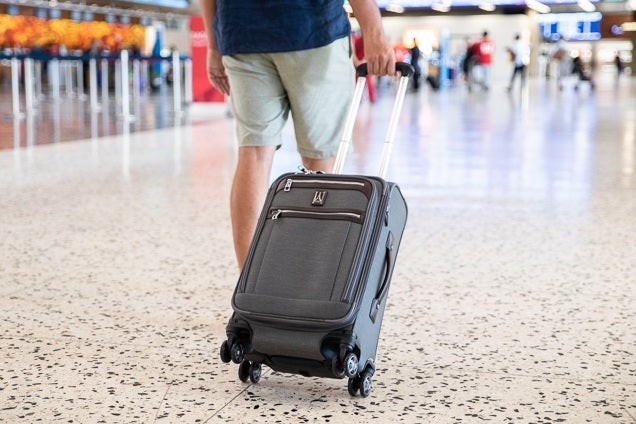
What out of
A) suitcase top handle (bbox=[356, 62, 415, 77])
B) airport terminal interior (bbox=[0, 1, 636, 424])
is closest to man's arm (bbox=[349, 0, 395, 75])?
suitcase top handle (bbox=[356, 62, 415, 77])

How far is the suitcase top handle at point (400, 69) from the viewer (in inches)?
83.8

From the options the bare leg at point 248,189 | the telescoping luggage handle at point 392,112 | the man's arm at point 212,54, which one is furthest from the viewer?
the man's arm at point 212,54

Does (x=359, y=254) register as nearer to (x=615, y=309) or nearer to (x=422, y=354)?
(x=422, y=354)

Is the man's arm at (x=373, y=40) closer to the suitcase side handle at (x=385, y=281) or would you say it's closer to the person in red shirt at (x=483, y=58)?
the suitcase side handle at (x=385, y=281)

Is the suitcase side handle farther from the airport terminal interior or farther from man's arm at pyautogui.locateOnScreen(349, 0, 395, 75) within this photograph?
man's arm at pyautogui.locateOnScreen(349, 0, 395, 75)

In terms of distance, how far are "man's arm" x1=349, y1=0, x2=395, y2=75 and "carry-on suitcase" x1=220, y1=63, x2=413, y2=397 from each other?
1.22 feet

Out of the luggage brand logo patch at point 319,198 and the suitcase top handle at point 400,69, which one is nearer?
the luggage brand logo patch at point 319,198

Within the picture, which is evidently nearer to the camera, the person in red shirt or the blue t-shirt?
the blue t-shirt

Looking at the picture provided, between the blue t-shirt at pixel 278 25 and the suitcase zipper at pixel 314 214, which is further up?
the blue t-shirt at pixel 278 25

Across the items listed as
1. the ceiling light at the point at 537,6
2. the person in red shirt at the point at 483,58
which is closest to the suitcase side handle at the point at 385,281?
the person in red shirt at the point at 483,58

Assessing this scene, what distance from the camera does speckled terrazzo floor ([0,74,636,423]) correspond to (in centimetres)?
185

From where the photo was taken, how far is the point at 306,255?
1.84 m

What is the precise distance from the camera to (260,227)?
1.92 meters

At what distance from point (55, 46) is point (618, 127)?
21.7 m
